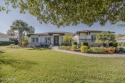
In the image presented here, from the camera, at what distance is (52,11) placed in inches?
337

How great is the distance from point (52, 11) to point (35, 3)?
4.05ft

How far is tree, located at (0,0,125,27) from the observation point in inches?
293

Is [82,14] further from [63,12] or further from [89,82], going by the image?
[89,82]

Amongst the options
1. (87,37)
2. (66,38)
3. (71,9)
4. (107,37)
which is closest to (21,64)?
(71,9)

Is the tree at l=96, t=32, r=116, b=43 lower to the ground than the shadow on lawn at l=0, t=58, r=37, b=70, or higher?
higher

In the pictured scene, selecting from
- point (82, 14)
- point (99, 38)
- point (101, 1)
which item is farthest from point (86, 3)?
point (99, 38)

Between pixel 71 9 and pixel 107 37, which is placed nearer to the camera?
pixel 71 9

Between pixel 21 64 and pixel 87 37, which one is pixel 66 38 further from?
pixel 21 64

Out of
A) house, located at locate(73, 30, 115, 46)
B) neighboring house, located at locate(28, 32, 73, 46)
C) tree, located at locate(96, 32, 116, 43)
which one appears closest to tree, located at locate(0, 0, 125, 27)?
tree, located at locate(96, 32, 116, 43)

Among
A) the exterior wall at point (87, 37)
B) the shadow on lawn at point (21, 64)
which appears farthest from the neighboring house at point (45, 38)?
the shadow on lawn at point (21, 64)

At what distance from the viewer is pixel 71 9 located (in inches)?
319

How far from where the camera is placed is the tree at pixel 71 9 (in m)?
7.43

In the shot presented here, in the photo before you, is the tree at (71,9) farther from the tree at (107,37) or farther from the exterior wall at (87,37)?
the exterior wall at (87,37)

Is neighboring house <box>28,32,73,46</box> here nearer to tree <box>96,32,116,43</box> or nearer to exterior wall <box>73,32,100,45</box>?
exterior wall <box>73,32,100,45</box>
